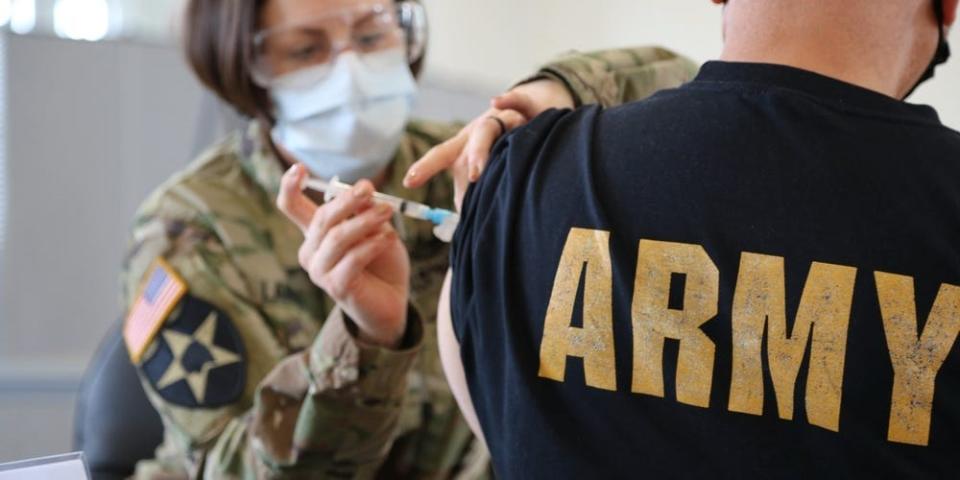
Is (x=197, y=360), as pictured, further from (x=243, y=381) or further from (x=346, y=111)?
(x=346, y=111)

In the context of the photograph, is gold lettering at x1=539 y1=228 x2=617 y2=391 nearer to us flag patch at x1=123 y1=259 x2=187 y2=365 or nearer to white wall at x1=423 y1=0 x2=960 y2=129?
us flag patch at x1=123 y1=259 x2=187 y2=365

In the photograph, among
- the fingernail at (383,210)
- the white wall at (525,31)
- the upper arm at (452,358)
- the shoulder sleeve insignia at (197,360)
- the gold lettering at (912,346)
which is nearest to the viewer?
the gold lettering at (912,346)

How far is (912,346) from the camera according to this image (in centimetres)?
73

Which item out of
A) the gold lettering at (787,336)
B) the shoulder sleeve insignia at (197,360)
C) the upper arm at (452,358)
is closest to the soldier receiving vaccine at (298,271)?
the shoulder sleeve insignia at (197,360)

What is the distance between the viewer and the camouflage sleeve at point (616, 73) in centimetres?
124

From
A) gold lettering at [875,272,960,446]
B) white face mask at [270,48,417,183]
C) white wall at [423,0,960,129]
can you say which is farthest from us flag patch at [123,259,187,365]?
white wall at [423,0,960,129]

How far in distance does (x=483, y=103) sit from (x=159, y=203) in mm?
1195

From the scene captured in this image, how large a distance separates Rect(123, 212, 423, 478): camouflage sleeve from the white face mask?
0.21 meters

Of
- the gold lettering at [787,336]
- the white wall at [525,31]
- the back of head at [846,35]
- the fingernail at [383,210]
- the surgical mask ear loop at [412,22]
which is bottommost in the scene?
the white wall at [525,31]

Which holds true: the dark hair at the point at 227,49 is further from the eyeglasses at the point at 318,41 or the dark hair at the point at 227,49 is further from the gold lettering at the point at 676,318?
the gold lettering at the point at 676,318

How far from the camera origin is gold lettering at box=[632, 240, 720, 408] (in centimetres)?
78

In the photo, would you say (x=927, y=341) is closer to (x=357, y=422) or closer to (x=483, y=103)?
(x=357, y=422)

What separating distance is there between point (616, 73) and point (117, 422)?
0.93 meters

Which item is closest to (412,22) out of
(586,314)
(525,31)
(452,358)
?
(452,358)
